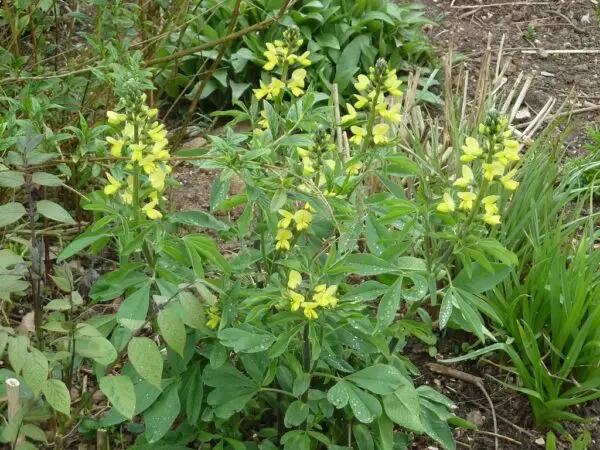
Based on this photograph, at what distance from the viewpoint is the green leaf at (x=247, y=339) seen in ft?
6.25

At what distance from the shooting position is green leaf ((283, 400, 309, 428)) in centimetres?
200

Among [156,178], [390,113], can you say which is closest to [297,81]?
[390,113]

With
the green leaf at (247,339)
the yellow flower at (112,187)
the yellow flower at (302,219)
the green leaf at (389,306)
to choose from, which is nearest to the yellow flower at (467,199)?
the green leaf at (389,306)

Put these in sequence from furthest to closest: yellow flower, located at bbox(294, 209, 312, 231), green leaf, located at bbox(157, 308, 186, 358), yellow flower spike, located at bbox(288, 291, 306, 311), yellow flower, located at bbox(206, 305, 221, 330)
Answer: yellow flower, located at bbox(206, 305, 221, 330) → yellow flower, located at bbox(294, 209, 312, 231) → yellow flower spike, located at bbox(288, 291, 306, 311) → green leaf, located at bbox(157, 308, 186, 358)

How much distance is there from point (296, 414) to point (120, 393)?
525mm

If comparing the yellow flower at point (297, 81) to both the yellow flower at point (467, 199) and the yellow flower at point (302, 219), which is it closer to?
the yellow flower at point (302, 219)

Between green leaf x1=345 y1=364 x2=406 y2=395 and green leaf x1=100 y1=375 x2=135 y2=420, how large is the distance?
585 millimetres

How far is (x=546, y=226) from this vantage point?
279 cm

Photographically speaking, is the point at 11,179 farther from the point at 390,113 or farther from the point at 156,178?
the point at 390,113

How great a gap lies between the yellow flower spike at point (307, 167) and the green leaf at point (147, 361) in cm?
52

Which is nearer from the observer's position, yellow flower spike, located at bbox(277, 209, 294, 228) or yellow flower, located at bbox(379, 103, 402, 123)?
yellow flower spike, located at bbox(277, 209, 294, 228)

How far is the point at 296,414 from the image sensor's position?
202 centimetres

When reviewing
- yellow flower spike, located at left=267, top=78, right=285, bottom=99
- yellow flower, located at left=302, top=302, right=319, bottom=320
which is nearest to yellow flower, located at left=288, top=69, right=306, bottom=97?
yellow flower spike, located at left=267, top=78, right=285, bottom=99

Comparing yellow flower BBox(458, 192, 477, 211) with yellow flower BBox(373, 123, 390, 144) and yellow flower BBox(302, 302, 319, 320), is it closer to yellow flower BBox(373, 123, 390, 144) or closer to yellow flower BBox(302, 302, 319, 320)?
yellow flower BBox(373, 123, 390, 144)
